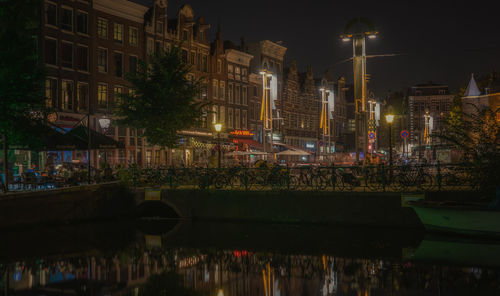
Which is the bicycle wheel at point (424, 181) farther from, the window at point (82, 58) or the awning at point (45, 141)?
the window at point (82, 58)

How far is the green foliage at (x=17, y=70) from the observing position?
70.8 feet

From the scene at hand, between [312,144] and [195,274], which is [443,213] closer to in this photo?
[195,274]

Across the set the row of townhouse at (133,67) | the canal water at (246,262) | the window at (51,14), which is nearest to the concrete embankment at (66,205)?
the canal water at (246,262)

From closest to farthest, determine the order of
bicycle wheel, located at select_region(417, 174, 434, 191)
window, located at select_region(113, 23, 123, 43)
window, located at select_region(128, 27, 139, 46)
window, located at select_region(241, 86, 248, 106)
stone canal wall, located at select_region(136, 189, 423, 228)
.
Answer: stone canal wall, located at select_region(136, 189, 423, 228)
bicycle wheel, located at select_region(417, 174, 434, 191)
window, located at select_region(113, 23, 123, 43)
window, located at select_region(128, 27, 139, 46)
window, located at select_region(241, 86, 248, 106)

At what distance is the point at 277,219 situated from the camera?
73.5 feet

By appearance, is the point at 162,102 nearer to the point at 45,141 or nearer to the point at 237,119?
the point at 45,141

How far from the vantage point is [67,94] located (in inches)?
1588

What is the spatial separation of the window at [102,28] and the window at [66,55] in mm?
3307

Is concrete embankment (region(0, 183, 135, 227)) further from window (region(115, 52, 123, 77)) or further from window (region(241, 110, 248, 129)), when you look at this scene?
window (region(241, 110, 248, 129))

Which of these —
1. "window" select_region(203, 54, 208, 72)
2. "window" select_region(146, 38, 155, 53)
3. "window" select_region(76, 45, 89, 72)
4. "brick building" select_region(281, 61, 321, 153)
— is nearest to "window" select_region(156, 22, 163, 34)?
"window" select_region(146, 38, 155, 53)

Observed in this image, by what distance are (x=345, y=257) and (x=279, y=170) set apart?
9.08 meters

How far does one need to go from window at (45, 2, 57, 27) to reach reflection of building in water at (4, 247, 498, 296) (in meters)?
28.3

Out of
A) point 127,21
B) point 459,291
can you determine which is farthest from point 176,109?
point 459,291

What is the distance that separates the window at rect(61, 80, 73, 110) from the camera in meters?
39.8
